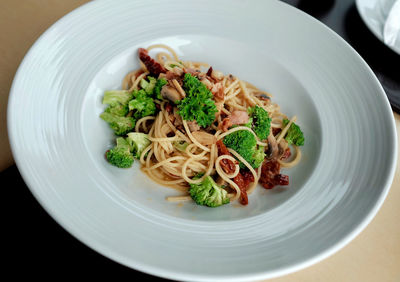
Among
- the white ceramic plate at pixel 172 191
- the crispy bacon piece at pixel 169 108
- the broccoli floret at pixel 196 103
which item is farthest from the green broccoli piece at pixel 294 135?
the crispy bacon piece at pixel 169 108

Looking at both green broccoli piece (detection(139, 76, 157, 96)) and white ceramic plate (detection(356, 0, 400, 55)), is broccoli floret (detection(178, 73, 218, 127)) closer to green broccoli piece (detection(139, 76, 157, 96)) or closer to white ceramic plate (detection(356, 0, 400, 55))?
green broccoli piece (detection(139, 76, 157, 96))

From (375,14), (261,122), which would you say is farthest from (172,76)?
(375,14)

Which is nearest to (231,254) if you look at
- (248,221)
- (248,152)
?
(248,221)

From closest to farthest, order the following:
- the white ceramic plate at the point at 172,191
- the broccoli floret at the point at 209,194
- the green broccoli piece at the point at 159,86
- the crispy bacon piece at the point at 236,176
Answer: the white ceramic plate at the point at 172,191 → the broccoli floret at the point at 209,194 → the crispy bacon piece at the point at 236,176 → the green broccoli piece at the point at 159,86

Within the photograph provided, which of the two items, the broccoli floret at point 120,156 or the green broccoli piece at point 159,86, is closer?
the broccoli floret at point 120,156

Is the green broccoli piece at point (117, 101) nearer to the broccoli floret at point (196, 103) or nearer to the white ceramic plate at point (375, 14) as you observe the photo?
the broccoli floret at point (196, 103)

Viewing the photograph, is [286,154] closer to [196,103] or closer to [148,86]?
[196,103]
